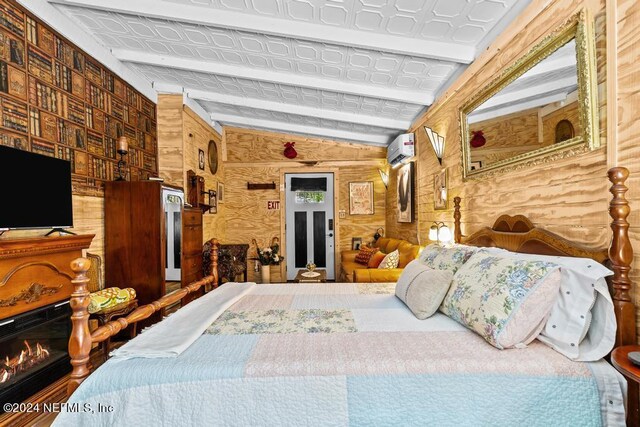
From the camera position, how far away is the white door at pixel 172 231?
10.0 feet

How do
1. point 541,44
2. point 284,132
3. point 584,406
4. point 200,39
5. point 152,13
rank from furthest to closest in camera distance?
point 284,132 < point 200,39 < point 152,13 < point 541,44 < point 584,406

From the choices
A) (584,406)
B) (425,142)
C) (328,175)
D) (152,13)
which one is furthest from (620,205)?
(328,175)

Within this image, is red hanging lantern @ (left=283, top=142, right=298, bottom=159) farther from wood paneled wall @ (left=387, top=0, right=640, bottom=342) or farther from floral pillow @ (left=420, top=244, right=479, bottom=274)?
floral pillow @ (left=420, top=244, right=479, bottom=274)

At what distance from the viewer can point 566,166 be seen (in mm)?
1579

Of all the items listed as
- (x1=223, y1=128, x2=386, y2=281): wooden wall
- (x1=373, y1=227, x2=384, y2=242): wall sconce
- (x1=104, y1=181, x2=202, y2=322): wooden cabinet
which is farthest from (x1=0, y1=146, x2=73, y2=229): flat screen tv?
(x1=373, y1=227, x2=384, y2=242): wall sconce

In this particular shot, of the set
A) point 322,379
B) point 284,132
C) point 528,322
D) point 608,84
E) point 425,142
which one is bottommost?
point 322,379

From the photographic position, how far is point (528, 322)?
1.26 m

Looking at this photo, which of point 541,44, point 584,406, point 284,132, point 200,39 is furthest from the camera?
point 284,132

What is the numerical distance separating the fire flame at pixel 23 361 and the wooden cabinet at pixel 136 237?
3.18 feet

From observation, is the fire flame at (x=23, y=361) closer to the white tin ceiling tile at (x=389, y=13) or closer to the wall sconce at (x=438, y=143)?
the white tin ceiling tile at (x=389, y=13)

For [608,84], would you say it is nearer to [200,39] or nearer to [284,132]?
[200,39]

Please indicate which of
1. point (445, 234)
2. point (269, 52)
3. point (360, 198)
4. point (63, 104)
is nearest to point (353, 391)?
point (445, 234)

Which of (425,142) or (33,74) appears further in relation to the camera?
(425,142)

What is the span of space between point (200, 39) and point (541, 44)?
2620mm
